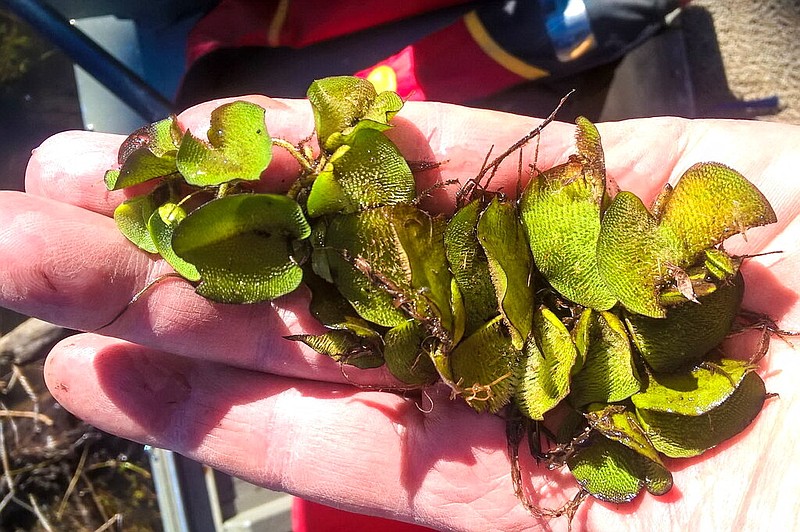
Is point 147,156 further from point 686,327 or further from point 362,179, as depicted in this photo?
point 686,327

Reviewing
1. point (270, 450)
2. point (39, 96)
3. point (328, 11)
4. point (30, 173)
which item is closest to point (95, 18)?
point (39, 96)

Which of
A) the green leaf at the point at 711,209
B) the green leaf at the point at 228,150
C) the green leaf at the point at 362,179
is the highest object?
the green leaf at the point at 228,150

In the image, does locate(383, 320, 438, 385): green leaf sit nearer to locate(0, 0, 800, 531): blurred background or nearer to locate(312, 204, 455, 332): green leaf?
locate(312, 204, 455, 332): green leaf

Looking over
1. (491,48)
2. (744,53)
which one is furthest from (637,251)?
(744,53)

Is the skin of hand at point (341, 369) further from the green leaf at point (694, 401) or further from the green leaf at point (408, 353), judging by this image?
the green leaf at point (408, 353)

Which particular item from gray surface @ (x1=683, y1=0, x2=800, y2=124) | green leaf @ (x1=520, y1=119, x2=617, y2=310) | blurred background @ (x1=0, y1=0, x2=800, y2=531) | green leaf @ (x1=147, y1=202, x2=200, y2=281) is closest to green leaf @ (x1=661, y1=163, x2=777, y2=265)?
green leaf @ (x1=520, y1=119, x2=617, y2=310)

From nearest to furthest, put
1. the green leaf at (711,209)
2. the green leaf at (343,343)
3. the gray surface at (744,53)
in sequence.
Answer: the green leaf at (711,209)
the green leaf at (343,343)
the gray surface at (744,53)

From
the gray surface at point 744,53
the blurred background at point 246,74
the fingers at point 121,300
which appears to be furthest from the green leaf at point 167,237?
the gray surface at point 744,53
